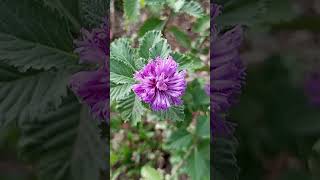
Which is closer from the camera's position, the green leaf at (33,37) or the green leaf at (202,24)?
the green leaf at (33,37)

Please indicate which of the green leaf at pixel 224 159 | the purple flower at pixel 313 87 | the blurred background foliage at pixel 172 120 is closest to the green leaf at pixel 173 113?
the blurred background foliage at pixel 172 120

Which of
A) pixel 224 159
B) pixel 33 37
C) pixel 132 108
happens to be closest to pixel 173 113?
pixel 132 108

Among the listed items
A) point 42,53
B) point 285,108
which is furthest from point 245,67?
point 42,53

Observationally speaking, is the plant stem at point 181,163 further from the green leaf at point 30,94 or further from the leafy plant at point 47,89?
the green leaf at point 30,94

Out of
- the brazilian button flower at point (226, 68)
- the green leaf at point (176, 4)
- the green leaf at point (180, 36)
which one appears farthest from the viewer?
the green leaf at point (180, 36)

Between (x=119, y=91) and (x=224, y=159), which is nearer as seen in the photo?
(x=119, y=91)

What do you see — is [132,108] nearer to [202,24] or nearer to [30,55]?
[30,55]

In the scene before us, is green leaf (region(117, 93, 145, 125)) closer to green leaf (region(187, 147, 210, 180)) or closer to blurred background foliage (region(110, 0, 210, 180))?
blurred background foliage (region(110, 0, 210, 180))

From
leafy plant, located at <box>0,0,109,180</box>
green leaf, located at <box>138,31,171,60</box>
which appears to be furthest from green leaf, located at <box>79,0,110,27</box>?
green leaf, located at <box>138,31,171,60</box>
